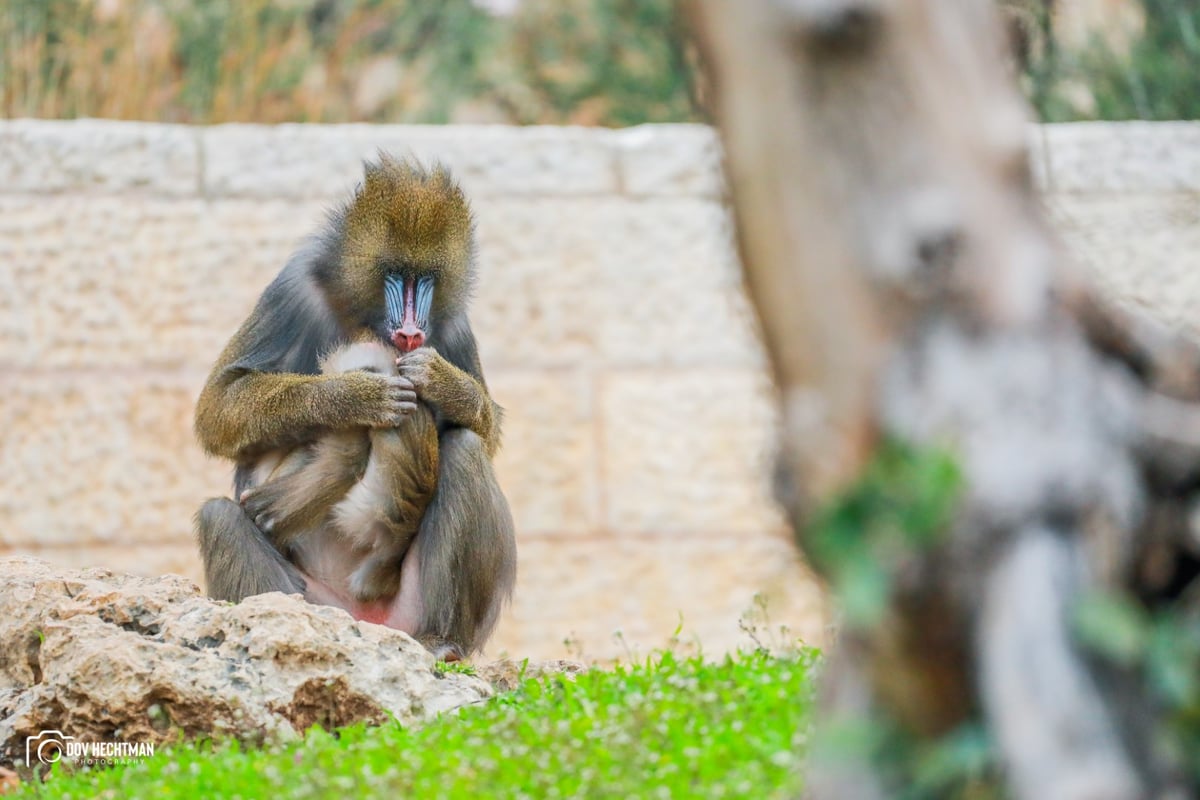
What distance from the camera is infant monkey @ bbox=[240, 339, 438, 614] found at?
18.9 feet

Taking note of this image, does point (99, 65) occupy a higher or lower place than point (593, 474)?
higher

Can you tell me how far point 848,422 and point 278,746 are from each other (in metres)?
2.58

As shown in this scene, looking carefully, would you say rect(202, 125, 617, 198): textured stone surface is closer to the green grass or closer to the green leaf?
the green grass

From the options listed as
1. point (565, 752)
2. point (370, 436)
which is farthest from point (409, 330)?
point (565, 752)

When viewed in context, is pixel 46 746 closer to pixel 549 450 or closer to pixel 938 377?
pixel 938 377

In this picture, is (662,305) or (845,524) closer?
(845,524)

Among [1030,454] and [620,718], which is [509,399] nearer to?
[620,718]

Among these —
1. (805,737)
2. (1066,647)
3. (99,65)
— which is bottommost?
(805,737)

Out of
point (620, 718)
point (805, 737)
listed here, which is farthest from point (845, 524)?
point (620, 718)

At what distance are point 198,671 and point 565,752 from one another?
138 cm

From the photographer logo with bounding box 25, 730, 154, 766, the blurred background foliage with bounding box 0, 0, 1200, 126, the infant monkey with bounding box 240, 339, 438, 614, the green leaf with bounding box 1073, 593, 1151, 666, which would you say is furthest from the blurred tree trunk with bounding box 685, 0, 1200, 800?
the blurred background foliage with bounding box 0, 0, 1200, 126

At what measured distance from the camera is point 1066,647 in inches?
82.4

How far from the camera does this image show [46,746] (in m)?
4.55

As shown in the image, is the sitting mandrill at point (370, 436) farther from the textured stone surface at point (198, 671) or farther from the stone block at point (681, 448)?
the stone block at point (681, 448)
